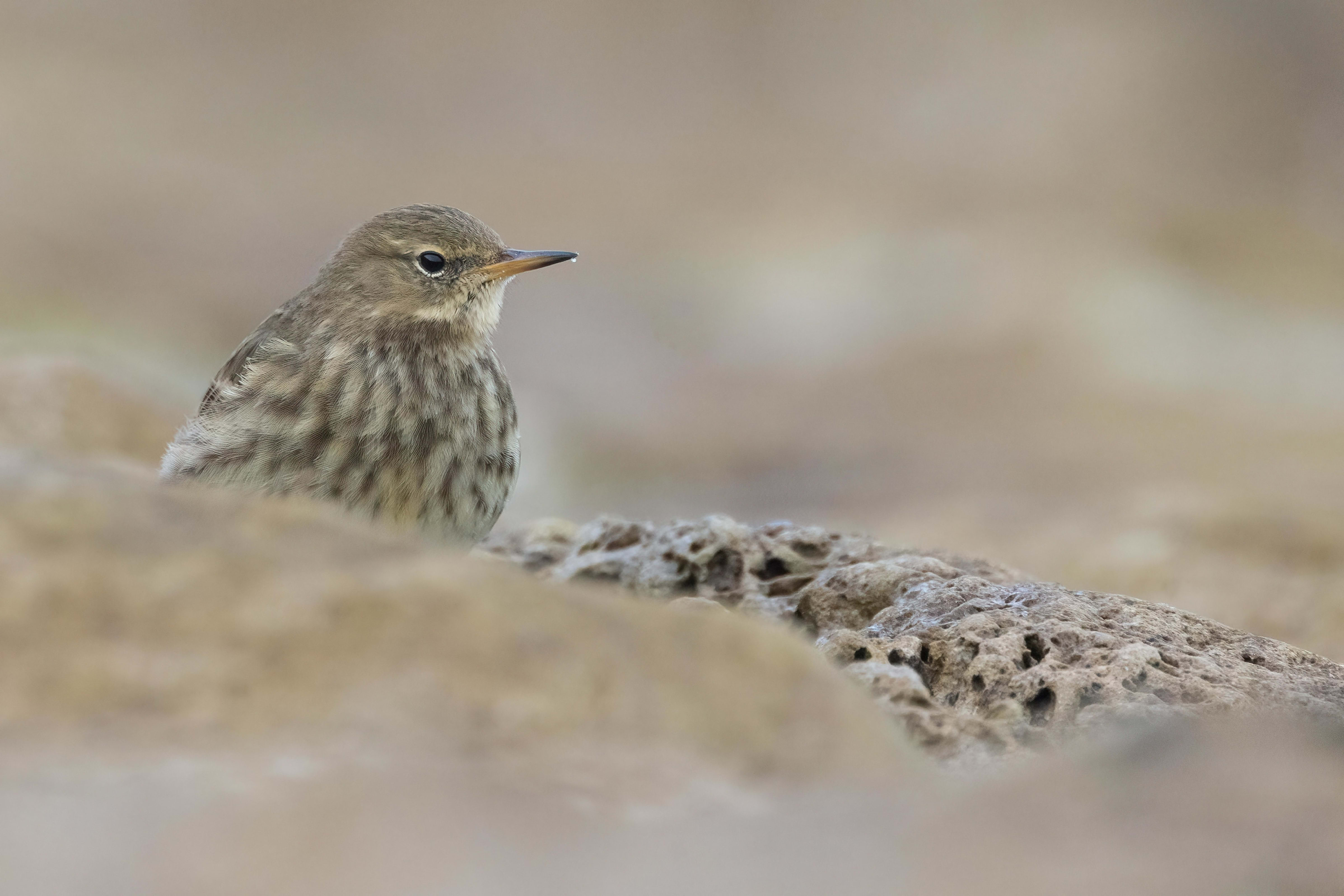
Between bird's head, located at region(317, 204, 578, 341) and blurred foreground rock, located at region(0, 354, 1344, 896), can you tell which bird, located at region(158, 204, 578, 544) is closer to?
bird's head, located at region(317, 204, 578, 341)

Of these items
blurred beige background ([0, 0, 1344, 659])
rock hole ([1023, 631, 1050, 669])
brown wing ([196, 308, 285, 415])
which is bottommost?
rock hole ([1023, 631, 1050, 669])

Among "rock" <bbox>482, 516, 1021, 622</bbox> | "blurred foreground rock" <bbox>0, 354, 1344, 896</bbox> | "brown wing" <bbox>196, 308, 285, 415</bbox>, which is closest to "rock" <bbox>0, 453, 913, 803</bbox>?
"blurred foreground rock" <bbox>0, 354, 1344, 896</bbox>

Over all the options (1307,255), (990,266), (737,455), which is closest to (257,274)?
(737,455)

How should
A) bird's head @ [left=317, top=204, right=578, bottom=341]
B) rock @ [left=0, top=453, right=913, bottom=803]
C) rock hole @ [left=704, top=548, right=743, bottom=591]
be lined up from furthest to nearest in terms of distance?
bird's head @ [left=317, top=204, right=578, bottom=341]
rock hole @ [left=704, top=548, right=743, bottom=591]
rock @ [left=0, top=453, right=913, bottom=803]

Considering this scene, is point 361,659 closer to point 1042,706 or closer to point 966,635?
point 1042,706

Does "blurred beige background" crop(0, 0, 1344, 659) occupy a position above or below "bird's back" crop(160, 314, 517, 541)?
above

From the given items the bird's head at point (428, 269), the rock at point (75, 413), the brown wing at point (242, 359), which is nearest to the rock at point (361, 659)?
the brown wing at point (242, 359)

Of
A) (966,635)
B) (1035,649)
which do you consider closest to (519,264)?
(966,635)
